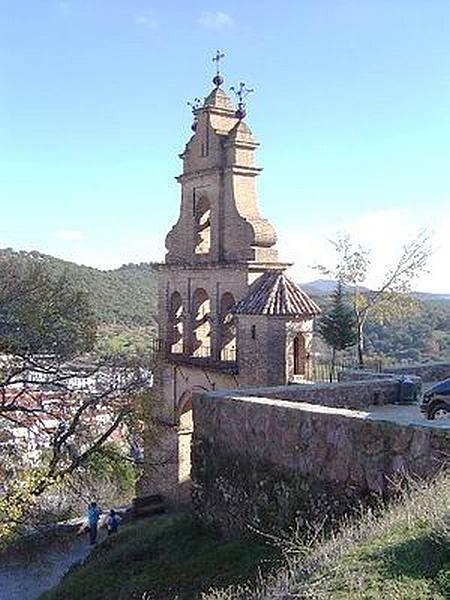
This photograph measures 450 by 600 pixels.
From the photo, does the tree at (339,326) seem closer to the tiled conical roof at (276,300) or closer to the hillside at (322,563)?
the tiled conical roof at (276,300)

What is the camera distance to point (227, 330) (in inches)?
810

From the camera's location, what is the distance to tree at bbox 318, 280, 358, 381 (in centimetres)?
3034

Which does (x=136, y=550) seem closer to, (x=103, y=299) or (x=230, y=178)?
(x=230, y=178)

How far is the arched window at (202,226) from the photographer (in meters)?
21.7

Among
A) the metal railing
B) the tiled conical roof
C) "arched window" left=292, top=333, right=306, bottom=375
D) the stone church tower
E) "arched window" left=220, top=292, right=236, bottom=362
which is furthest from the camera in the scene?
"arched window" left=220, top=292, right=236, bottom=362

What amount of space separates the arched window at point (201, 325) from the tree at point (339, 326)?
368 inches

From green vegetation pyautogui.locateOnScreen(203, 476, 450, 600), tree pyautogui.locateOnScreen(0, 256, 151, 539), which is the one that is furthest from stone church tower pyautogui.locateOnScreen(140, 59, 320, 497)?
green vegetation pyautogui.locateOnScreen(203, 476, 450, 600)

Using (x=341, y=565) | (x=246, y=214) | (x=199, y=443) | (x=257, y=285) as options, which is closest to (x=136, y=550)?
(x=199, y=443)

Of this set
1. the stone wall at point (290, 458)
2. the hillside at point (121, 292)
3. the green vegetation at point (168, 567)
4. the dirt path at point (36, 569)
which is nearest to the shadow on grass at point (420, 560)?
the stone wall at point (290, 458)

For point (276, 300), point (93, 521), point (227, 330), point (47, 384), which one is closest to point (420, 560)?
point (47, 384)

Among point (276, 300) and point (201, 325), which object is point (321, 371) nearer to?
point (201, 325)

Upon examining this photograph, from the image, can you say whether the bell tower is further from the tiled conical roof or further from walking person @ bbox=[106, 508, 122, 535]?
walking person @ bbox=[106, 508, 122, 535]

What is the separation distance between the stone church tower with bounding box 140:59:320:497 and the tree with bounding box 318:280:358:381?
9.60m

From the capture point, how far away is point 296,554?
6727 millimetres
